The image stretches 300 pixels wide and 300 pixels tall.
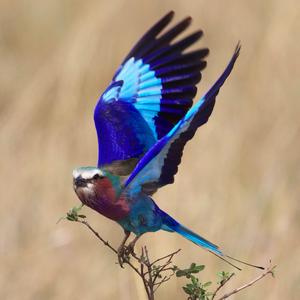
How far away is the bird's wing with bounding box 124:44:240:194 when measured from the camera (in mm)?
3410

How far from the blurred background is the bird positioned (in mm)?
725

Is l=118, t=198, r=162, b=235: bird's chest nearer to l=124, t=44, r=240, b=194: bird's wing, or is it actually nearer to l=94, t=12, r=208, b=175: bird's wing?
l=124, t=44, r=240, b=194: bird's wing

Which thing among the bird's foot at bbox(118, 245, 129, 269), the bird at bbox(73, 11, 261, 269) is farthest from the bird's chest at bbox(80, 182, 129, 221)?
the bird's foot at bbox(118, 245, 129, 269)

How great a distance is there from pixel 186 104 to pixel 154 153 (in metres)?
0.57

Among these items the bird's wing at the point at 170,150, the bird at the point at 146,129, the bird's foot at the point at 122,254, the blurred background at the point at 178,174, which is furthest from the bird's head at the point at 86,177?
the blurred background at the point at 178,174

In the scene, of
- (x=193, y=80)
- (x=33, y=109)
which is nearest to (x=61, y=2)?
(x=33, y=109)

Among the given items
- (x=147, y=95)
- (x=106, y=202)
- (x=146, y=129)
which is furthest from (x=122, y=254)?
(x=147, y=95)

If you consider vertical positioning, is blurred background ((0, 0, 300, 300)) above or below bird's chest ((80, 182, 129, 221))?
above

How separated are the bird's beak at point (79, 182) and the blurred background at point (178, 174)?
102 centimetres

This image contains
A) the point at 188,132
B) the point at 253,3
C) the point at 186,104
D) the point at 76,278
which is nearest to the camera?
the point at 188,132

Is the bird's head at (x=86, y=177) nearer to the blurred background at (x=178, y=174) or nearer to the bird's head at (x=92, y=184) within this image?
the bird's head at (x=92, y=184)

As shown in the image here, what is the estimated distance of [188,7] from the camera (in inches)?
302

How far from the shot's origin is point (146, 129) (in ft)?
13.2

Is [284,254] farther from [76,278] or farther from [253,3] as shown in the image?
[253,3]
